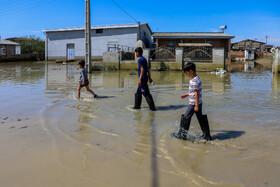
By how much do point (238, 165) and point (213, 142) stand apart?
908 mm

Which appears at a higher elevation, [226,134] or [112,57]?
[112,57]

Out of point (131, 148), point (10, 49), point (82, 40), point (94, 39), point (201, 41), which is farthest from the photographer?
point (10, 49)

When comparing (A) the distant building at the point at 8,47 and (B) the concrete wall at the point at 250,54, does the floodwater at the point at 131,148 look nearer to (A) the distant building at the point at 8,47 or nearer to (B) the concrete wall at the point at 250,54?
(A) the distant building at the point at 8,47

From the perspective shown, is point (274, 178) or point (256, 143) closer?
point (274, 178)

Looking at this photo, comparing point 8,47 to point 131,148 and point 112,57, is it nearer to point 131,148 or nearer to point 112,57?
point 112,57

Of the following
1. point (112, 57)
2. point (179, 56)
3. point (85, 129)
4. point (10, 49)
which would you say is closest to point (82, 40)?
point (112, 57)

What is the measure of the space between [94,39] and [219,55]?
1818 centimetres

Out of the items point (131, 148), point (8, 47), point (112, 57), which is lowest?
point (131, 148)

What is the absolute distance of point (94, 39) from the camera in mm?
32938

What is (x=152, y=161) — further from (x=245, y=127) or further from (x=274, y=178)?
(x=245, y=127)

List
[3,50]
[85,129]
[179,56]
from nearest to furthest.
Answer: [85,129], [179,56], [3,50]

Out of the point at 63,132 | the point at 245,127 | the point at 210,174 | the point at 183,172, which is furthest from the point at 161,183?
the point at 245,127

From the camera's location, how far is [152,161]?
136 inches

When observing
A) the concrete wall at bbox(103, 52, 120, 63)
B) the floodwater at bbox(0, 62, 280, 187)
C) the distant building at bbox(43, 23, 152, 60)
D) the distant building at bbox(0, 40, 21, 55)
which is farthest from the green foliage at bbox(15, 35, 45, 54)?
the floodwater at bbox(0, 62, 280, 187)
